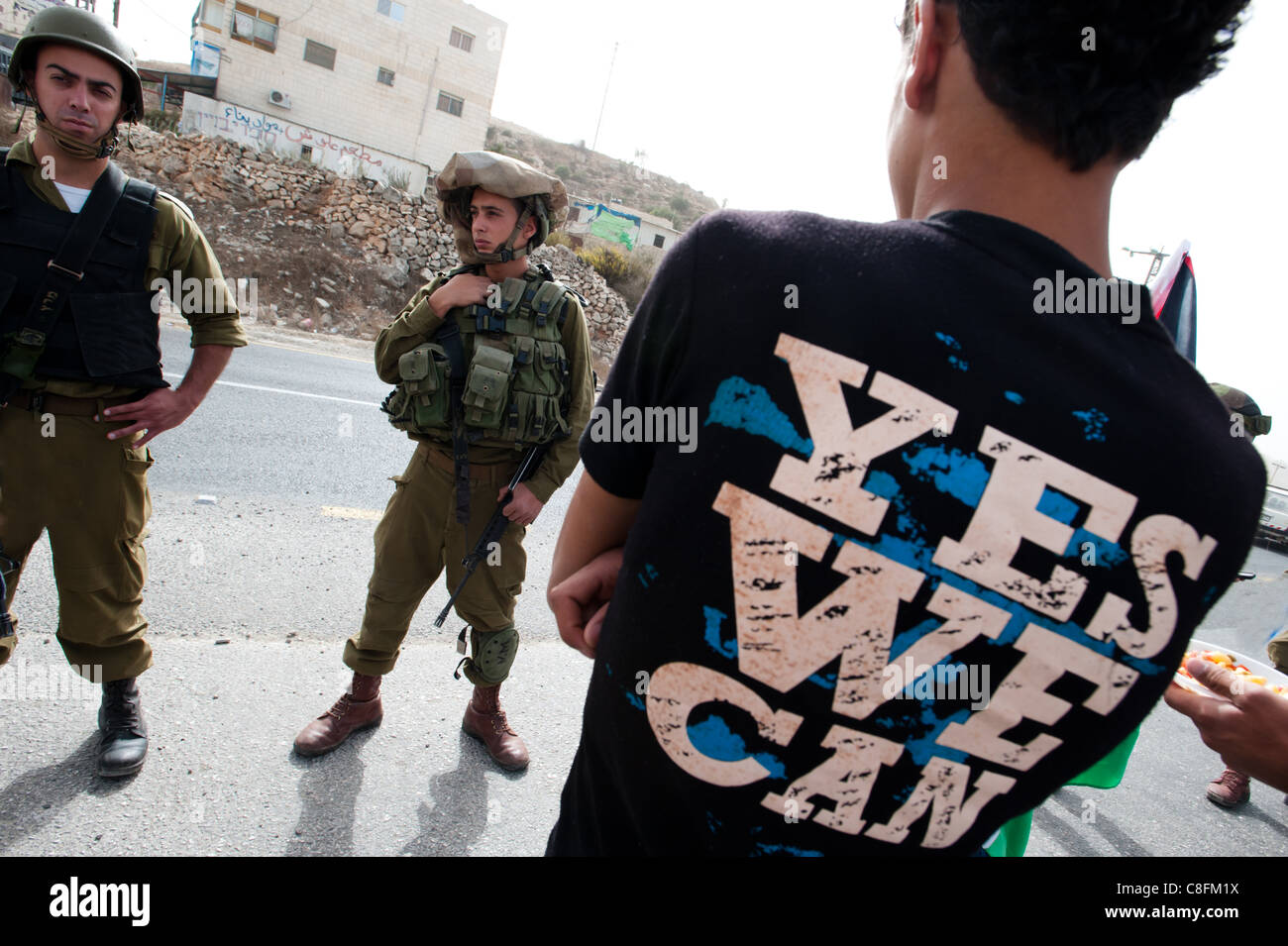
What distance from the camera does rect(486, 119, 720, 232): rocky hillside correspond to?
54.2 m

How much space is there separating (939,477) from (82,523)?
2.57m

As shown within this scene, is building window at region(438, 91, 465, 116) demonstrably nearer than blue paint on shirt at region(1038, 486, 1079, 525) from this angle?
No

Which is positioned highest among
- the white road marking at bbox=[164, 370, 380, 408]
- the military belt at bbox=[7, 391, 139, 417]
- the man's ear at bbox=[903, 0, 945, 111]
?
the man's ear at bbox=[903, 0, 945, 111]

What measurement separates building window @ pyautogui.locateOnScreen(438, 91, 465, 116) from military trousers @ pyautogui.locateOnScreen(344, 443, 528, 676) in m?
33.7

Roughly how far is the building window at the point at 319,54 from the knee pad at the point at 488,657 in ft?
109

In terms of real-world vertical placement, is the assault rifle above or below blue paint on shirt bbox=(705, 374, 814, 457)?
below

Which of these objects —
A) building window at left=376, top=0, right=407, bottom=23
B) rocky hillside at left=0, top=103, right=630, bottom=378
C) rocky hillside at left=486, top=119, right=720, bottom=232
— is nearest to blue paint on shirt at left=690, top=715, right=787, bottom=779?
rocky hillside at left=0, top=103, right=630, bottom=378

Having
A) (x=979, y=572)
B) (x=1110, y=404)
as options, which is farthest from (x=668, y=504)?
(x=1110, y=404)

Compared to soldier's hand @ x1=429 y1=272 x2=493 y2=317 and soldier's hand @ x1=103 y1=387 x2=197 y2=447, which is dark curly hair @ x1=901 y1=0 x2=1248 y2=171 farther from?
soldier's hand @ x1=103 y1=387 x2=197 y2=447

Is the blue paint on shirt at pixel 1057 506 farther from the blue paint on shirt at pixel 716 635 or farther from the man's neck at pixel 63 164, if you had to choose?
the man's neck at pixel 63 164

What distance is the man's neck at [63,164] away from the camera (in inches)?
84.4

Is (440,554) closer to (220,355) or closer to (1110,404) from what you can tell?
(220,355)

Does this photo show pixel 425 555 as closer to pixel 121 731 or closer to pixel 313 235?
pixel 121 731

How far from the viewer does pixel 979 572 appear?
738 mm
